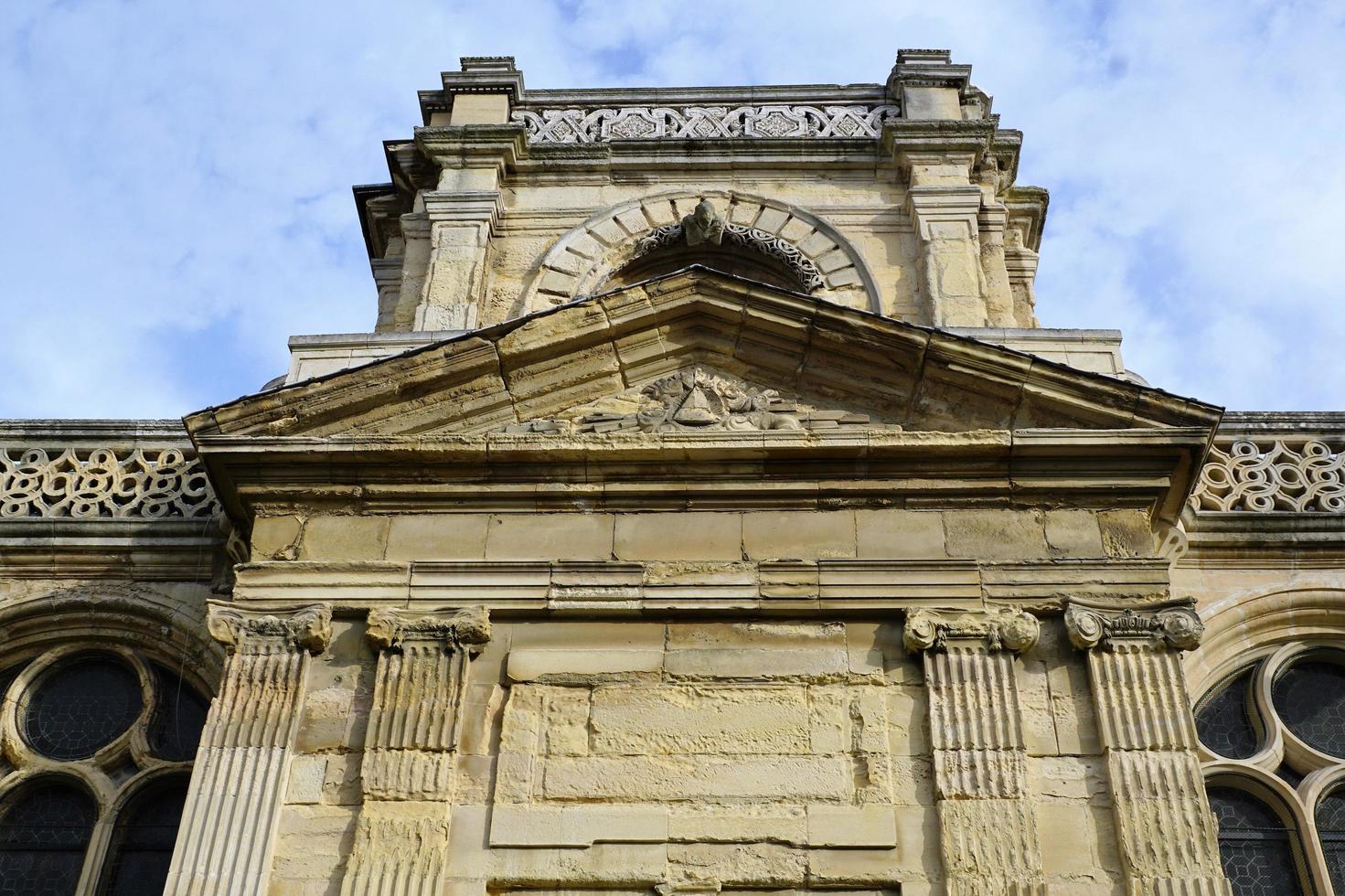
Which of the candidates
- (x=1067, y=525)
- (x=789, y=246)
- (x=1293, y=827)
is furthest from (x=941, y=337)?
(x=789, y=246)

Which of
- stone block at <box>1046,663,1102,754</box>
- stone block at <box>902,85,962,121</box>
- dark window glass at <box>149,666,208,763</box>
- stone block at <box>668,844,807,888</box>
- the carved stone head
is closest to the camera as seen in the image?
stone block at <box>668,844,807,888</box>

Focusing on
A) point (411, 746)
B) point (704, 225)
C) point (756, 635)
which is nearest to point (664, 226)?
point (704, 225)

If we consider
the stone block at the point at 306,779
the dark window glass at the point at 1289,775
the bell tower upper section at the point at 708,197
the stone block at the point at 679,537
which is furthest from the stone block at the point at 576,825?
the bell tower upper section at the point at 708,197

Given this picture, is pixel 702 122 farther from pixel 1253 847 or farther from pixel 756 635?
pixel 1253 847

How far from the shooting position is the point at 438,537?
872 centimetres

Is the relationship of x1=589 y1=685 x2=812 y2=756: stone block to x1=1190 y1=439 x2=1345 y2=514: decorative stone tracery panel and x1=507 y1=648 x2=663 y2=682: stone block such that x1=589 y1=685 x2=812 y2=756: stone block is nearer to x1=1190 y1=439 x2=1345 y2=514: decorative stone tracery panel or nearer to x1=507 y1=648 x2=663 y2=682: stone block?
x1=507 y1=648 x2=663 y2=682: stone block

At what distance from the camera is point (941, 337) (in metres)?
8.93

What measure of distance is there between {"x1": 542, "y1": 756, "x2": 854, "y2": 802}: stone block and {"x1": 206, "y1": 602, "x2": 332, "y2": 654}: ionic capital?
53.7 inches

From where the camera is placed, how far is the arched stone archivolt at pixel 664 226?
12539 mm

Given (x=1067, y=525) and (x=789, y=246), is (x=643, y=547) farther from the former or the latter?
(x=789, y=246)

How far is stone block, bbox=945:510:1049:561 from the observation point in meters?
8.52

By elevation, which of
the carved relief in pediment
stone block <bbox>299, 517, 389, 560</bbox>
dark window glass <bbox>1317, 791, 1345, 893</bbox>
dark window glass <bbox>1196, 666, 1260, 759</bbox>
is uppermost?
the carved relief in pediment

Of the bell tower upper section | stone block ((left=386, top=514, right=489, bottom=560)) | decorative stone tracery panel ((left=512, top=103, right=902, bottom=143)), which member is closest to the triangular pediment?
stone block ((left=386, top=514, right=489, bottom=560))

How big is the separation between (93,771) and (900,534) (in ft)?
15.4
